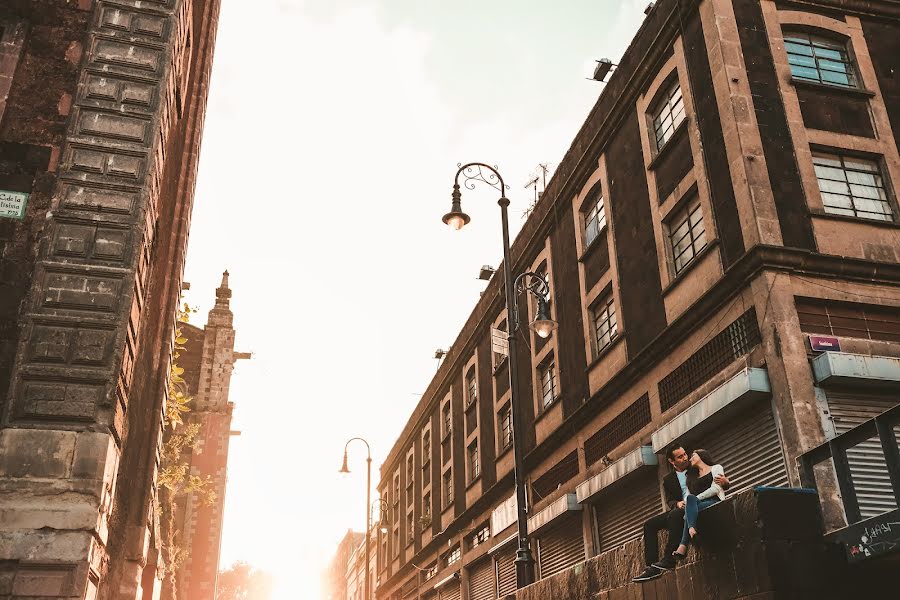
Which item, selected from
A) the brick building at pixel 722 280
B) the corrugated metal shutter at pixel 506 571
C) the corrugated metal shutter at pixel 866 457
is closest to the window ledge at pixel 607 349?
the brick building at pixel 722 280

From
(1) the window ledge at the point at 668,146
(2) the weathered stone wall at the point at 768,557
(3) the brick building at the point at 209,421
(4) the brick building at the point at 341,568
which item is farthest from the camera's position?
(4) the brick building at the point at 341,568

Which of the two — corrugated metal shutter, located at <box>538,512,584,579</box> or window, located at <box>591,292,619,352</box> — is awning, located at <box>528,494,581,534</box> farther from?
window, located at <box>591,292,619,352</box>

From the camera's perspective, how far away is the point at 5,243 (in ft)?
29.4

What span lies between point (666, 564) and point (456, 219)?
8657 mm

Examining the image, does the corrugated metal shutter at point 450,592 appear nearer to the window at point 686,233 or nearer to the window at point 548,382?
the window at point 548,382

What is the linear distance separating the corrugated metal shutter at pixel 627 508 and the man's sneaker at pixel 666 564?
7.45 m

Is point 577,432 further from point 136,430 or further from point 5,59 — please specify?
point 5,59

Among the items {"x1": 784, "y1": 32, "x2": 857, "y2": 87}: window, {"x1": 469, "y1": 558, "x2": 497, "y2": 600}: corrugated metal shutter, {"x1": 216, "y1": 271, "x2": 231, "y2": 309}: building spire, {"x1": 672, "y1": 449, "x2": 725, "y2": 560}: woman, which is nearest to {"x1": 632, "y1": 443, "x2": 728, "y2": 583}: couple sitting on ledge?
{"x1": 672, "y1": 449, "x2": 725, "y2": 560}: woman

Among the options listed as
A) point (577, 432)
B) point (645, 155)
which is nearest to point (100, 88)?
point (645, 155)

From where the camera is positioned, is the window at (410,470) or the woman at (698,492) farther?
the window at (410,470)

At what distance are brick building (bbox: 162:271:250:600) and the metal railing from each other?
38573 millimetres

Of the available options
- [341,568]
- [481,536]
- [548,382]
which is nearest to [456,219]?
[548,382]

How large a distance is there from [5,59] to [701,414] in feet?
38.6

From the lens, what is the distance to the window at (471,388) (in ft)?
99.9
